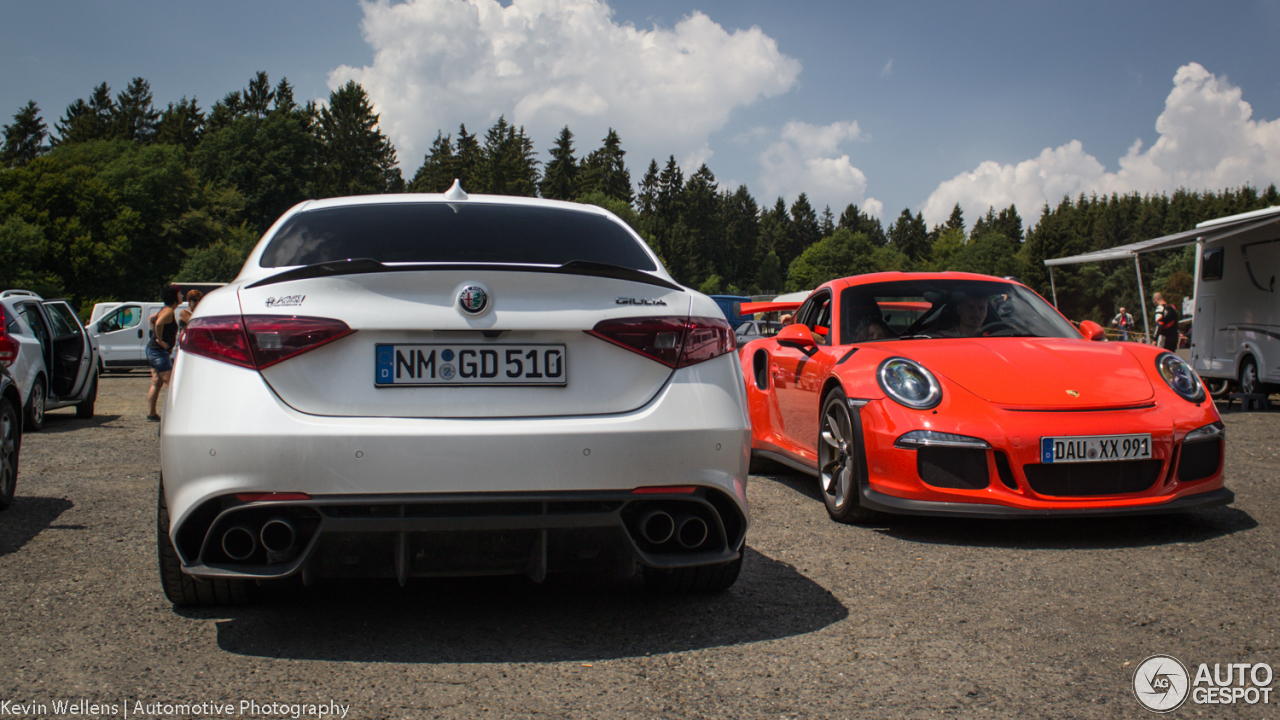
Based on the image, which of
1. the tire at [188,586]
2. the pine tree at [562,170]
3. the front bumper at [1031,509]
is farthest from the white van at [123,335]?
the pine tree at [562,170]

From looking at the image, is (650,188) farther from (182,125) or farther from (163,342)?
(163,342)

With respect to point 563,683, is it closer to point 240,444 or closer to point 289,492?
point 289,492

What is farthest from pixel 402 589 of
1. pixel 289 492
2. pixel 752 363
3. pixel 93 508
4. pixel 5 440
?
pixel 752 363

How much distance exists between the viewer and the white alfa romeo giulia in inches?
114

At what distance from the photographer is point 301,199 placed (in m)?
114

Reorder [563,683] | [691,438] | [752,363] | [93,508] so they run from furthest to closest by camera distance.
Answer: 1. [752,363]
2. [93,508]
3. [691,438]
4. [563,683]

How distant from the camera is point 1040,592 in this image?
3.91 metres

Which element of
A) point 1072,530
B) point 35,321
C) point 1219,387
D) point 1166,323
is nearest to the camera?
point 1072,530

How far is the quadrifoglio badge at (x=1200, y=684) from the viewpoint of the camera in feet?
8.89

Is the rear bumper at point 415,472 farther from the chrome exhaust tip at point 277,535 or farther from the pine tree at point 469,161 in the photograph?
the pine tree at point 469,161

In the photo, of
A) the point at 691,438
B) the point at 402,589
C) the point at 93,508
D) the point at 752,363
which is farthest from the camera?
the point at 752,363

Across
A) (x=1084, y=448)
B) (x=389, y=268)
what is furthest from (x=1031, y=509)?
(x=389, y=268)

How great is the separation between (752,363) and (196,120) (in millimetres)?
112426

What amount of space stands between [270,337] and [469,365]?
1.87 ft
